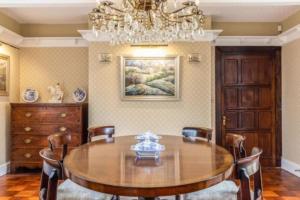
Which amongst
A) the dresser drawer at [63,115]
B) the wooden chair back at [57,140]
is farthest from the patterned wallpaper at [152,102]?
the wooden chair back at [57,140]

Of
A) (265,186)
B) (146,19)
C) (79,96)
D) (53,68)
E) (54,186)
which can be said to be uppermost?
(146,19)

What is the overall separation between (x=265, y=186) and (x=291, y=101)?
1601mm

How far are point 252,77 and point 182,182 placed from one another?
4281mm

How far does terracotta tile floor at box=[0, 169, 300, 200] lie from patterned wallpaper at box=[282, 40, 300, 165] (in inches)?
16.7

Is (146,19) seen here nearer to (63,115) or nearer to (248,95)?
(63,115)

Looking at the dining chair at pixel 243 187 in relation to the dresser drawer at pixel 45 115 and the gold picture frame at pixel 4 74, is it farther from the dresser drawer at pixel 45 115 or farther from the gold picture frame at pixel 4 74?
the gold picture frame at pixel 4 74

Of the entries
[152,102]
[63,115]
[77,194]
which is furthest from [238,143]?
[63,115]

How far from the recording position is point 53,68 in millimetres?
5496

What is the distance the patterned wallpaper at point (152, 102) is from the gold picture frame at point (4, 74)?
1.38 metres

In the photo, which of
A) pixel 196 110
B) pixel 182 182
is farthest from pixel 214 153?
pixel 196 110

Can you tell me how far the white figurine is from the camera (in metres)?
5.29

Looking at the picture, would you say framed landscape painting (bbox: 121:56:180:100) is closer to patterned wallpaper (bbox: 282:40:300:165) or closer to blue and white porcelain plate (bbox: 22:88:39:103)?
blue and white porcelain plate (bbox: 22:88:39:103)

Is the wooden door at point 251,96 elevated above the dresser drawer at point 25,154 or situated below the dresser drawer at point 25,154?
above

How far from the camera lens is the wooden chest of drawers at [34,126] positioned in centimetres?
490
